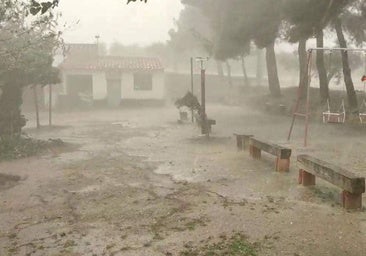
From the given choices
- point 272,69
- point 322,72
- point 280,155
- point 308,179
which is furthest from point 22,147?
point 272,69

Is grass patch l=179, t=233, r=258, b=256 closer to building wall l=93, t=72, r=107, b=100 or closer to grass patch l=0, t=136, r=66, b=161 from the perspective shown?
grass patch l=0, t=136, r=66, b=161

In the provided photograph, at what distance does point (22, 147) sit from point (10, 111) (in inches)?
87.8

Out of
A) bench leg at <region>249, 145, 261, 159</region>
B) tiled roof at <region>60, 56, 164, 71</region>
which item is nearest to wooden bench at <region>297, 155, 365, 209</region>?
bench leg at <region>249, 145, 261, 159</region>

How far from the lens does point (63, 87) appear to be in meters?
33.4

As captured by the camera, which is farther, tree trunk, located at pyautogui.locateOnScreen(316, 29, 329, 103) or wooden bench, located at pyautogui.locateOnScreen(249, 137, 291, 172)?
tree trunk, located at pyautogui.locateOnScreen(316, 29, 329, 103)

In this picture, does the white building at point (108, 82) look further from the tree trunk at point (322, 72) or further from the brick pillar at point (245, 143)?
the brick pillar at point (245, 143)

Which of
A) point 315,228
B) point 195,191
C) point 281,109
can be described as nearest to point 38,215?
point 195,191

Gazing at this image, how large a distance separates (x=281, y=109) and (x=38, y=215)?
709 inches

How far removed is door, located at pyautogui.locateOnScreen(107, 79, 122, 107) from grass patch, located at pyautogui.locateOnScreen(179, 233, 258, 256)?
2774cm

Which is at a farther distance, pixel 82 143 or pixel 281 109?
pixel 281 109

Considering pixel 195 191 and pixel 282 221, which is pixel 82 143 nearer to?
pixel 195 191

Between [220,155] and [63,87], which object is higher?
[63,87]

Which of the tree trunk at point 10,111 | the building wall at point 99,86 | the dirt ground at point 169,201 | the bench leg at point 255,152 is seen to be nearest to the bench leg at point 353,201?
the dirt ground at point 169,201

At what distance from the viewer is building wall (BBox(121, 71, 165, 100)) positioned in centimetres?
3362
